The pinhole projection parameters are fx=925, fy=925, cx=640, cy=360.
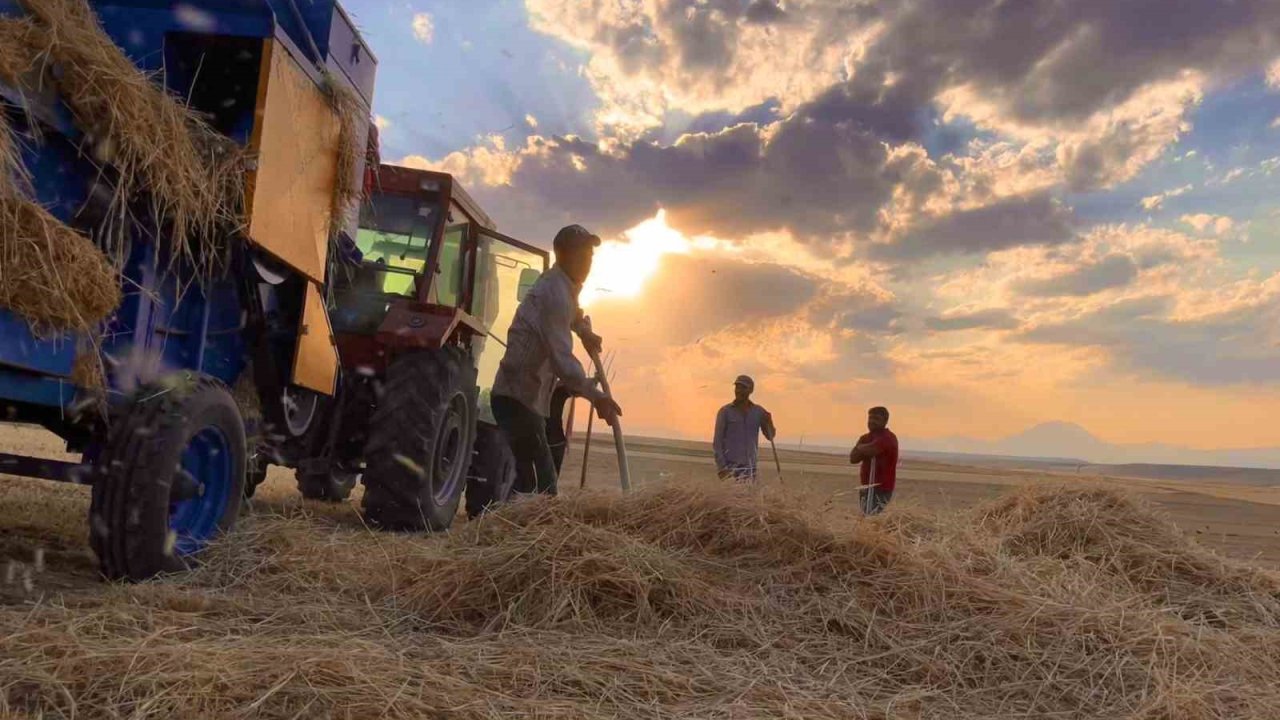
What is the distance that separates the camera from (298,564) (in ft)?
14.1

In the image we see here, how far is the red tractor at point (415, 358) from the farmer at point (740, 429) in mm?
1648

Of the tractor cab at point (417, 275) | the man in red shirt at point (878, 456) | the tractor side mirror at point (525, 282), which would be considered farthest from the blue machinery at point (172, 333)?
the man in red shirt at point (878, 456)

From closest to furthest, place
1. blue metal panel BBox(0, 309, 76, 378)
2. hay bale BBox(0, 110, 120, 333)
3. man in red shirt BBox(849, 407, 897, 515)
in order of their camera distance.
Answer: hay bale BBox(0, 110, 120, 333), blue metal panel BBox(0, 309, 76, 378), man in red shirt BBox(849, 407, 897, 515)

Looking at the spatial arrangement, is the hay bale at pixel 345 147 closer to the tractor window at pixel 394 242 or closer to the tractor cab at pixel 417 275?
the tractor cab at pixel 417 275

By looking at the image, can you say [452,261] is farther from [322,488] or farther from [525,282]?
[322,488]

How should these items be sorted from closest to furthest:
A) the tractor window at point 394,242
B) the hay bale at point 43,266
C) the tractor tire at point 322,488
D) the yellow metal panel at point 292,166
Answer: the hay bale at point 43,266, the yellow metal panel at point 292,166, the tractor window at point 394,242, the tractor tire at point 322,488

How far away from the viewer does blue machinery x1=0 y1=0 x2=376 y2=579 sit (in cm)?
327

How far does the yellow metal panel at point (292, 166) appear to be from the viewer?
3.98 meters

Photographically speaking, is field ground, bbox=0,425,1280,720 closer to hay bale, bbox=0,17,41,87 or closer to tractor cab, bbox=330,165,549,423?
tractor cab, bbox=330,165,549,423

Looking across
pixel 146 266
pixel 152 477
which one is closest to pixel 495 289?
pixel 146 266

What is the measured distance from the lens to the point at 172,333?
4016mm

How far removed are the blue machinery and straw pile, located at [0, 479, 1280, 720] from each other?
32cm

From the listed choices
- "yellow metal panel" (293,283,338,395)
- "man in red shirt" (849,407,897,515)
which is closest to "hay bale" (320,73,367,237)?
"yellow metal panel" (293,283,338,395)

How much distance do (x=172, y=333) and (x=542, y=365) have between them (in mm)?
1658
